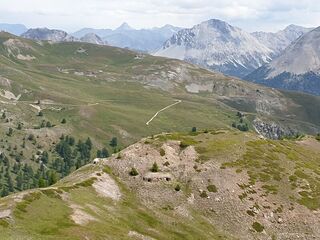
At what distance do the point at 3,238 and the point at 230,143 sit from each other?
9027 centimetres

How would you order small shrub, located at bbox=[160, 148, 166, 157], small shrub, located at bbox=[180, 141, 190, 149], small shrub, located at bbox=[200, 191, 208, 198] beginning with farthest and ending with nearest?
small shrub, located at bbox=[180, 141, 190, 149] < small shrub, located at bbox=[160, 148, 166, 157] < small shrub, located at bbox=[200, 191, 208, 198]

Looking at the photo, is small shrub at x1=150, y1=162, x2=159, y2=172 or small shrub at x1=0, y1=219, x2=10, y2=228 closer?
small shrub at x1=0, y1=219, x2=10, y2=228

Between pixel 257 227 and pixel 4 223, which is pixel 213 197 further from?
pixel 4 223

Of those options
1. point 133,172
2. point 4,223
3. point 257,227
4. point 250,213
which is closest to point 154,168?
point 133,172

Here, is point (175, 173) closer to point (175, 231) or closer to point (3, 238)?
point (175, 231)

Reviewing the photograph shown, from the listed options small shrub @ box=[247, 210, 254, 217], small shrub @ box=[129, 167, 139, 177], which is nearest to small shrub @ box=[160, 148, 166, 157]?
small shrub @ box=[129, 167, 139, 177]

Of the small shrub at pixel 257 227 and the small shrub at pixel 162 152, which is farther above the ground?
the small shrub at pixel 162 152

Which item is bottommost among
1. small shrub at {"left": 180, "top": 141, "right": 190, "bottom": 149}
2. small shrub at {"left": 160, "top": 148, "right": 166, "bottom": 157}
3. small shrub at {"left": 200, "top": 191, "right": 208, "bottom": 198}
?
small shrub at {"left": 200, "top": 191, "right": 208, "bottom": 198}

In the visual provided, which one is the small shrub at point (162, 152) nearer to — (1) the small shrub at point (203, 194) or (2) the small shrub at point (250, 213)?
(1) the small shrub at point (203, 194)

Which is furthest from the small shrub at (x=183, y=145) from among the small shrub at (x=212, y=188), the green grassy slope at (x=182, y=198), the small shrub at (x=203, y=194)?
the small shrub at (x=203, y=194)

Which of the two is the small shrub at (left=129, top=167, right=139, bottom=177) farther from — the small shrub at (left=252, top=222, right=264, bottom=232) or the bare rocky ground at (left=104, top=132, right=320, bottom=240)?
the small shrub at (left=252, top=222, right=264, bottom=232)

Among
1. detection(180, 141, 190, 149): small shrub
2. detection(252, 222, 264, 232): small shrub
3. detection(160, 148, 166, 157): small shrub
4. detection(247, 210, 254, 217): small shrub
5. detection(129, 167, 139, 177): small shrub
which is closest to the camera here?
detection(252, 222, 264, 232): small shrub

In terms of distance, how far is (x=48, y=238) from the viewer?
→ 218 feet

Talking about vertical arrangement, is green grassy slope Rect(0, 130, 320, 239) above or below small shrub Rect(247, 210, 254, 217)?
above
